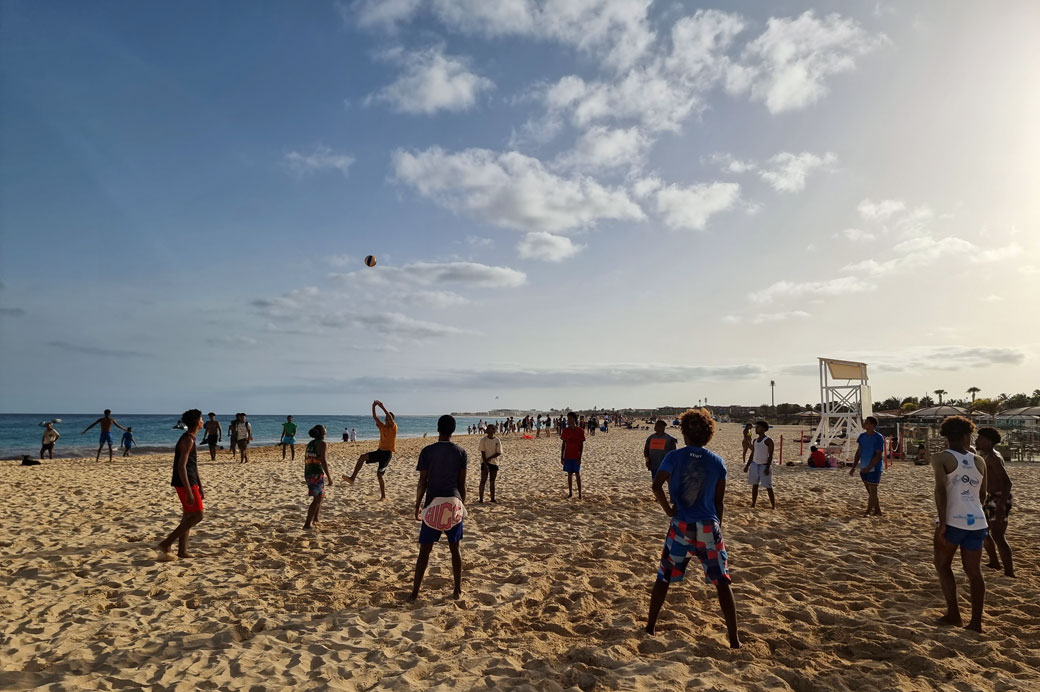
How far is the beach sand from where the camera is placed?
3.85m

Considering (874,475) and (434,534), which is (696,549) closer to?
(434,534)

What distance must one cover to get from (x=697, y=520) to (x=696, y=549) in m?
0.23

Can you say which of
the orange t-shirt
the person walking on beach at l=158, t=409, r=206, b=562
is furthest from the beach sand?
the orange t-shirt

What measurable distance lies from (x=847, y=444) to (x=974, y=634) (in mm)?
16094

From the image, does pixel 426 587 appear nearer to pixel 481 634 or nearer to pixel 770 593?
pixel 481 634

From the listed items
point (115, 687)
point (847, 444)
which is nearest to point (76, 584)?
point (115, 687)

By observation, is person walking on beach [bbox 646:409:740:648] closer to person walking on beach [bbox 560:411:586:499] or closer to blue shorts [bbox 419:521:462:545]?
blue shorts [bbox 419:521:462:545]

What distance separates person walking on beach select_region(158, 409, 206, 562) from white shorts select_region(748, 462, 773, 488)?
30.3ft

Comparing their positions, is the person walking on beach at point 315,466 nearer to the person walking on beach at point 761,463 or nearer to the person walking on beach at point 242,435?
the person walking on beach at point 761,463

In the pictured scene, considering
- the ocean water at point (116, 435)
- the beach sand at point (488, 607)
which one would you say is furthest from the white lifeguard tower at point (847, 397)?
the ocean water at point (116, 435)

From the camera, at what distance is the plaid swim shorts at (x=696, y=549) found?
4047 millimetres

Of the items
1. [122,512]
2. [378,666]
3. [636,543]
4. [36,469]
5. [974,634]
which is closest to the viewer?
[378,666]

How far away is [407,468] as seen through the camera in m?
16.9

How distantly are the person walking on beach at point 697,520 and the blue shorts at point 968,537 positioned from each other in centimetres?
205
